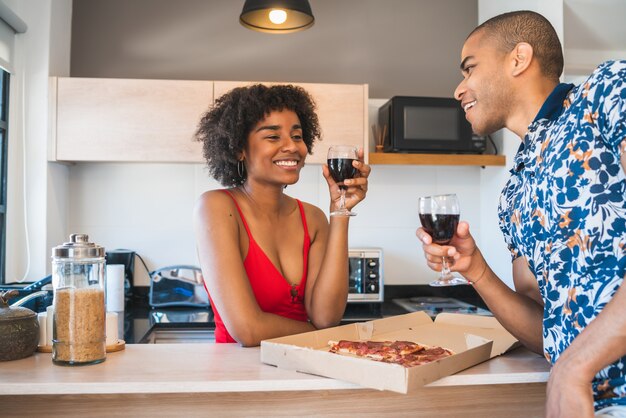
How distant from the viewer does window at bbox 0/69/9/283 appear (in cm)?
275

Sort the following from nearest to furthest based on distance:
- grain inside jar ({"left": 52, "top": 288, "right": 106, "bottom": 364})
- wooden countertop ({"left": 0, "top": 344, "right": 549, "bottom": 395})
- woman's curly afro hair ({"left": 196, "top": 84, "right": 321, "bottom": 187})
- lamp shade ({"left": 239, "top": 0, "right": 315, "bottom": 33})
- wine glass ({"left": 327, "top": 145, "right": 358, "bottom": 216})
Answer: wooden countertop ({"left": 0, "top": 344, "right": 549, "bottom": 395}) → grain inside jar ({"left": 52, "top": 288, "right": 106, "bottom": 364}) → wine glass ({"left": 327, "top": 145, "right": 358, "bottom": 216}) → woman's curly afro hair ({"left": 196, "top": 84, "right": 321, "bottom": 187}) → lamp shade ({"left": 239, "top": 0, "right": 315, "bottom": 33})

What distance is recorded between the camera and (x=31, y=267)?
110 inches

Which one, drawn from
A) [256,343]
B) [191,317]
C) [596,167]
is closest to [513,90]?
[596,167]

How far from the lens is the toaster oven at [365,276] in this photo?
3055 mm

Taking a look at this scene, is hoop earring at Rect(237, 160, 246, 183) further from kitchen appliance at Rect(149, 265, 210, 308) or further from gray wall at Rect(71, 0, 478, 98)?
gray wall at Rect(71, 0, 478, 98)

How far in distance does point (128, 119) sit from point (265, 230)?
1414 mm

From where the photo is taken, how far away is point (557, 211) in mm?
1155

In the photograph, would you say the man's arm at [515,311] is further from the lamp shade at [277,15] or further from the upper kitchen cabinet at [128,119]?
the upper kitchen cabinet at [128,119]

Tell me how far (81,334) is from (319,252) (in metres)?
0.82

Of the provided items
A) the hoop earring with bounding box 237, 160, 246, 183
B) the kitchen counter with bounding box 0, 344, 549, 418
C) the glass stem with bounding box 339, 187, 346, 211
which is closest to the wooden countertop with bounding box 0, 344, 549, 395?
the kitchen counter with bounding box 0, 344, 549, 418

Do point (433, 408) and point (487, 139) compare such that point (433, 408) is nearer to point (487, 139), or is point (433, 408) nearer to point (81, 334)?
point (81, 334)

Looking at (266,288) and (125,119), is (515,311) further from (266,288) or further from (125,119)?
(125,119)

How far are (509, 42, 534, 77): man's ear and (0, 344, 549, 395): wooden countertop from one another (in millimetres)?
675

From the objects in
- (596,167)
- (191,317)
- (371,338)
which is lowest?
(191,317)
